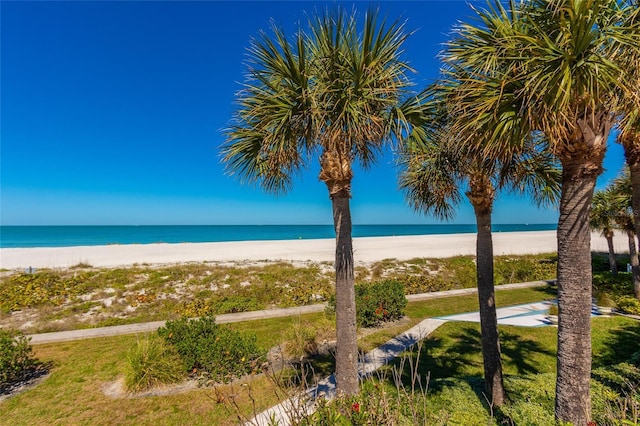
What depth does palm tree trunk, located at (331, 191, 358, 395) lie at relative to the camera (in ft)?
16.6

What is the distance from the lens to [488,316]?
528cm

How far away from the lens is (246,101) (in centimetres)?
480

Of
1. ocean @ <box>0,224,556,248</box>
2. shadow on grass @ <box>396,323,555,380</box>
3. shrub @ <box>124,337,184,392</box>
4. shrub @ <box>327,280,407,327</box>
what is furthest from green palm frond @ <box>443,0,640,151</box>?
ocean @ <box>0,224,556,248</box>

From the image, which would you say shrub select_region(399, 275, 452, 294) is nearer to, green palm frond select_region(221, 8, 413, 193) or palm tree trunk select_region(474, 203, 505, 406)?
palm tree trunk select_region(474, 203, 505, 406)

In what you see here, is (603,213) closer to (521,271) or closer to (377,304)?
(521,271)

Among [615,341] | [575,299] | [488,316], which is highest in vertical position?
[575,299]

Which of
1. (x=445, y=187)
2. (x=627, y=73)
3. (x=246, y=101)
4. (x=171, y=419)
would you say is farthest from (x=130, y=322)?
(x=627, y=73)

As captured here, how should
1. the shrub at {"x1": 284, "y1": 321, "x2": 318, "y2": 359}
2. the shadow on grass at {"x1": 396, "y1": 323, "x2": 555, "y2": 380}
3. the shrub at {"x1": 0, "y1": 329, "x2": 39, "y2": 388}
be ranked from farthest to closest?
the shrub at {"x1": 284, "y1": 321, "x2": 318, "y2": 359}, the shadow on grass at {"x1": 396, "y1": 323, "x2": 555, "y2": 380}, the shrub at {"x1": 0, "y1": 329, "x2": 39, "y2": 388}

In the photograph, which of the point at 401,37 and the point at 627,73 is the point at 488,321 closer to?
the point at 627,73

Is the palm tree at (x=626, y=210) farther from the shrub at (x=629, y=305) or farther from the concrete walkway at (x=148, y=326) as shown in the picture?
the concrete walkway at (x=148, y=326)

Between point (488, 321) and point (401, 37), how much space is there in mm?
4806

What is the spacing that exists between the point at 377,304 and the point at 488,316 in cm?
557

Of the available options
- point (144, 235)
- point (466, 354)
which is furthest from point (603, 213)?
point (144, 235)

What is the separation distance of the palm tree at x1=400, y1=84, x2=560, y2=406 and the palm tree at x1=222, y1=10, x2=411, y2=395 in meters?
0.72
